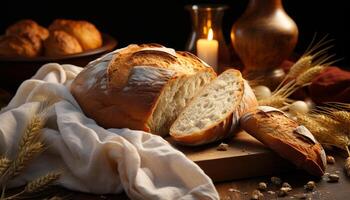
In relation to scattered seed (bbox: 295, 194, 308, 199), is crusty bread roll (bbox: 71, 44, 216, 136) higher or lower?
higher

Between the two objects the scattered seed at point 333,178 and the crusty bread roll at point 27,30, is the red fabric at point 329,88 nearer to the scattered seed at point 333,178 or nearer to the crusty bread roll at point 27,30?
the scattered seed at point 333,178

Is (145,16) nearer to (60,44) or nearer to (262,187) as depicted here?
(60,44)

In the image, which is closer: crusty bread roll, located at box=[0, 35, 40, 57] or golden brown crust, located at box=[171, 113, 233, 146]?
golden brown crust, located at box=[171, 113, 233, 146]

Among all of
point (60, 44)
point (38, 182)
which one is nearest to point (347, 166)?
point (38, 182)

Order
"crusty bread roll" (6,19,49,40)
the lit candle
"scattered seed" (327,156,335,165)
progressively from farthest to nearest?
"crusty bread roll" (6,19,49,40)
the lit candle
"scattered seed" (327,156,335,165)

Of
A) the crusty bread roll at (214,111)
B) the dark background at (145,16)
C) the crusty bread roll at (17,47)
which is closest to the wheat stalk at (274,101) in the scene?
the crusty bread roll at (214,111)

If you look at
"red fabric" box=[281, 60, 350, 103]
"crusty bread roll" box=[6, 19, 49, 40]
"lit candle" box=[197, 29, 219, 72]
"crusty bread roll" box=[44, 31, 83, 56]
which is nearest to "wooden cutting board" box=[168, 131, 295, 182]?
"red fabric" box=[281, 60, 350, 103]

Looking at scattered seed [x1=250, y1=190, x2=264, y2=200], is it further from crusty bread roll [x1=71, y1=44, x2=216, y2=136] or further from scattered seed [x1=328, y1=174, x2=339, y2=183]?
crusty bread roll [x1=71, y1=44, x2=216, y2=136]
